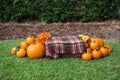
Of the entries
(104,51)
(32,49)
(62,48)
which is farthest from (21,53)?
(104,51)

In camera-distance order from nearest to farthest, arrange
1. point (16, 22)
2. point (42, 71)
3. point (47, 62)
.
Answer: point (42, 71)
point (47, 62)
point (16, 22)

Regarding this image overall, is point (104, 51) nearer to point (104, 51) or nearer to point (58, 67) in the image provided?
point (104, 51)

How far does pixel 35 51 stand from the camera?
230 inches

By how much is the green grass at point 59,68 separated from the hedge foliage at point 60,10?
3494 mm

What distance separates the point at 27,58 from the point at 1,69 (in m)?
0.68

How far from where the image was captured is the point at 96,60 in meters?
5.80

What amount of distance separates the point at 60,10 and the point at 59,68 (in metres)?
4.45

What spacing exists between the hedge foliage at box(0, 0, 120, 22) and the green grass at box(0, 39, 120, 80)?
3.49 meters

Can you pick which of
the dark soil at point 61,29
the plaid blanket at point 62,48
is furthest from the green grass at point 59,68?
the dark soil at point 61,29

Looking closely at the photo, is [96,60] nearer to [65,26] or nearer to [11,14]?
[65,26]

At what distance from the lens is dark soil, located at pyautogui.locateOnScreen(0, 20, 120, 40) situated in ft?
27.8

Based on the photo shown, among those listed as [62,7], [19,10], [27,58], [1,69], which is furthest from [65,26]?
[1,69]

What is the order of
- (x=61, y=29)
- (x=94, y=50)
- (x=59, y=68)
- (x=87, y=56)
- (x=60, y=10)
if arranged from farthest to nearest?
(x=60, y=10), (x=61, y=29), (x=94, y=50), (x=87, y=56), (x=59, y=68)

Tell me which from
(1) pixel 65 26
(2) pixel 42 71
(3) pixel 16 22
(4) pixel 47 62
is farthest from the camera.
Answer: (3) pixel 16 22
